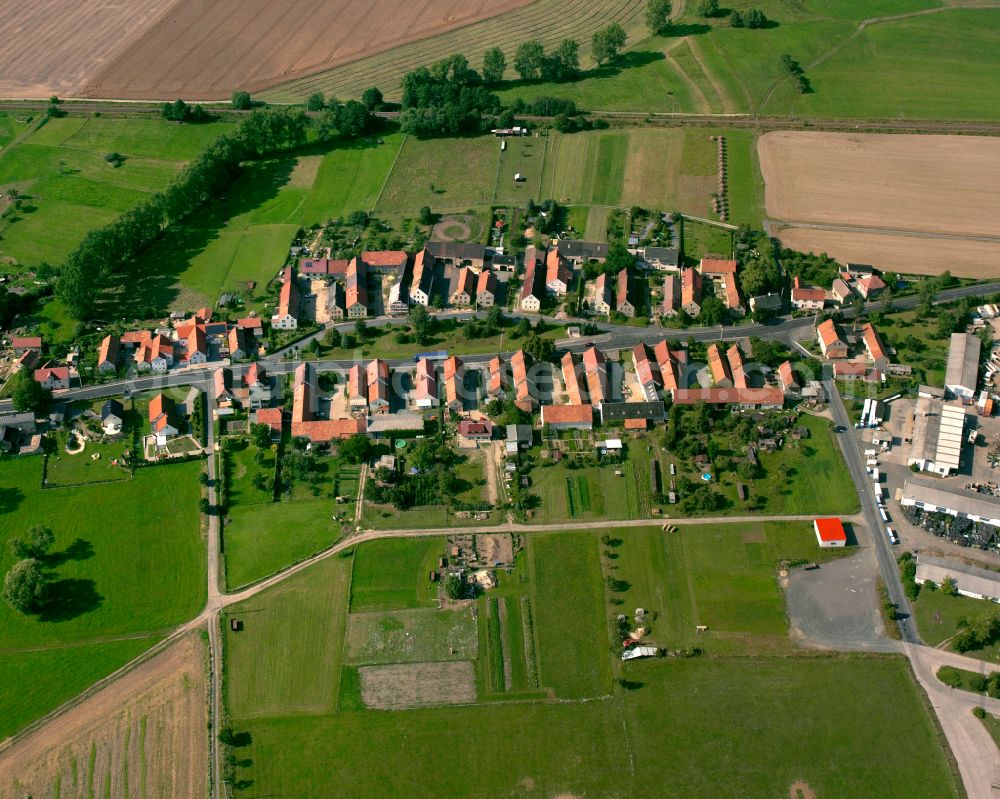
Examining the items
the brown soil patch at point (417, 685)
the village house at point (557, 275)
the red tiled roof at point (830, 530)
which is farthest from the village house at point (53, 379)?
the red tiled roof at point (830, 530)

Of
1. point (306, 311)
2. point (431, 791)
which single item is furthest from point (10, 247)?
point (431, 791)

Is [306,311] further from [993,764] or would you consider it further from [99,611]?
[993,764]

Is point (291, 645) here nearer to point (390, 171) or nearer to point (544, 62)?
point (390, 171)

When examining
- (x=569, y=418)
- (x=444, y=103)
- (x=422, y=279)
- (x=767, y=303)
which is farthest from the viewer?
(x=444, y=103)

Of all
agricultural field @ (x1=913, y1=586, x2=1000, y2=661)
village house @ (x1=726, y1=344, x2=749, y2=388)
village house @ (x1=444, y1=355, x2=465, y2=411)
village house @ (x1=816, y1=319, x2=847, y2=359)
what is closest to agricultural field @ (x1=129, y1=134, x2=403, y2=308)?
village house @ (x1=444, y1=355, x2=465, y2=411)

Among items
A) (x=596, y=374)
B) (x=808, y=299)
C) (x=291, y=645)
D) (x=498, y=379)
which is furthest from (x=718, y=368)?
(x=291, y=645)

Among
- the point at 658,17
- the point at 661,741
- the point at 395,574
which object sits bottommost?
the point at 661,741

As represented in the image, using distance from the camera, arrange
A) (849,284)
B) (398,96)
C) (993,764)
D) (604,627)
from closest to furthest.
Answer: (993,764), (604,627), (849,284), (398,96)
